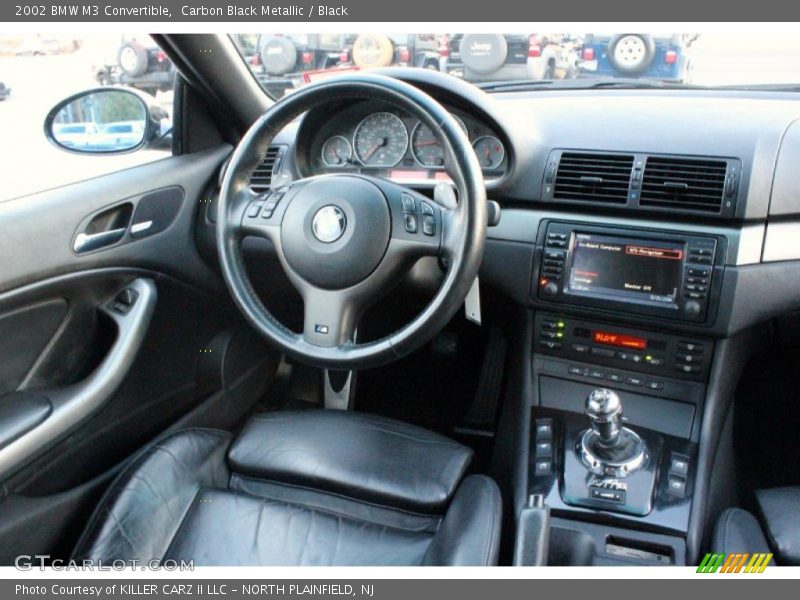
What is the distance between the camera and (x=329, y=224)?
1609mm

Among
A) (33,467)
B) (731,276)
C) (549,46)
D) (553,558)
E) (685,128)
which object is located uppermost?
(549,46)

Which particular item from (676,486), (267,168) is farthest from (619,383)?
(267,168)

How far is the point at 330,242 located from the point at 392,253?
0.14 metres

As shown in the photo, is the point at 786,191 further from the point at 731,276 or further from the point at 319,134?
the point at 319,134

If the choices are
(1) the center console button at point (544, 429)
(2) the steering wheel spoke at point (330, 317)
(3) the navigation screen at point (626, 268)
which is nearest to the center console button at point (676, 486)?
(1) the center console button at point (544, 429)

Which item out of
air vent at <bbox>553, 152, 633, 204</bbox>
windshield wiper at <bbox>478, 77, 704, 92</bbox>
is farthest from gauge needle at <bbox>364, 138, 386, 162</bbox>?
air vent at <bbox>553, 152, 633, 204</bbox>

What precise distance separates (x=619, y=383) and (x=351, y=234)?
2.88 ft

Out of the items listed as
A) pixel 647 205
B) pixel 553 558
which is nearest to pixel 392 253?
pixel 647 205

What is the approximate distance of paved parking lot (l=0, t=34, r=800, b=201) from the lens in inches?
72.7

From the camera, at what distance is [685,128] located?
1843mm

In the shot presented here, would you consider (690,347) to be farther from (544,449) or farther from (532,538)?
(532,538)

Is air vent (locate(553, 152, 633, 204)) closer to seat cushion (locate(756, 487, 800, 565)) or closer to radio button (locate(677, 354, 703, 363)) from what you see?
radio button (locate(677, 354, 703, 363))

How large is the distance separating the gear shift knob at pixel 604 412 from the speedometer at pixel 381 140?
2.85 ft

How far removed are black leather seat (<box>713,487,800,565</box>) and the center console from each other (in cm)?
10
